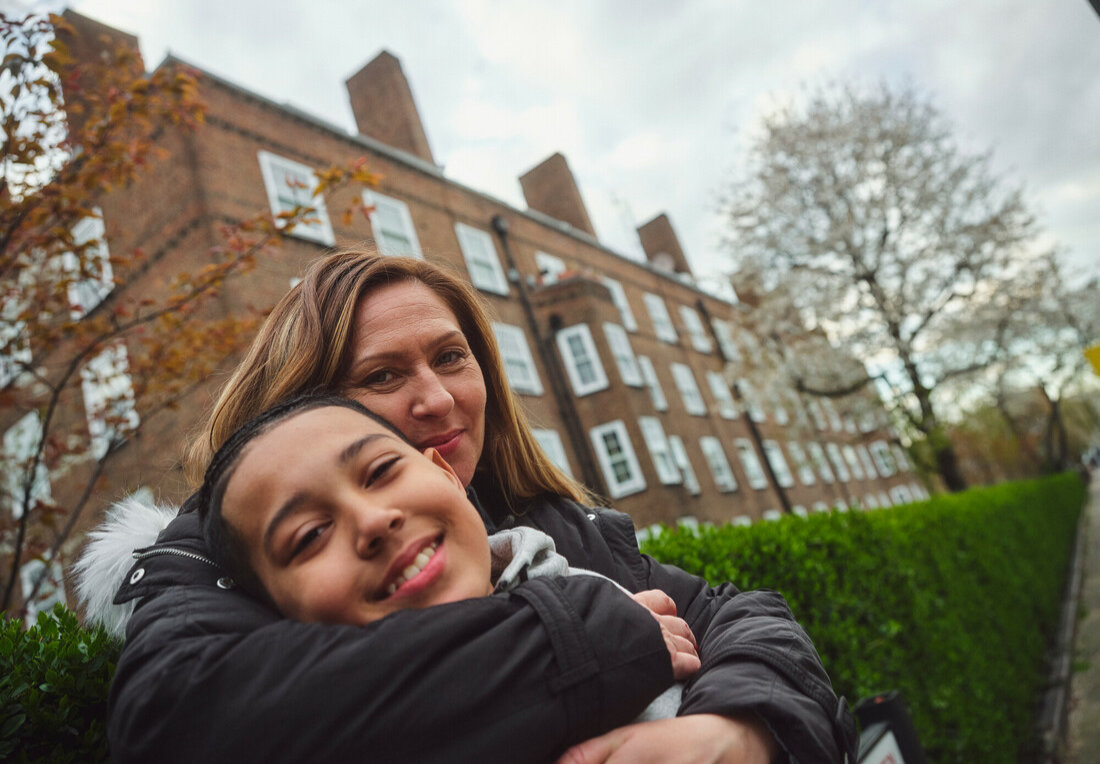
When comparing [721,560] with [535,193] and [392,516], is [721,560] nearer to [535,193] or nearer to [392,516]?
[392,516]

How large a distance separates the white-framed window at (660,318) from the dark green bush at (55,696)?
2900 cm

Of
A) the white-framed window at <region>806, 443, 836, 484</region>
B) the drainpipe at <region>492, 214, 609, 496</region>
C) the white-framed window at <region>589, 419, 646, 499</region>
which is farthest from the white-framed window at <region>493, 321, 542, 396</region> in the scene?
the white-framed window at <region>806, 443, 836, 484</region>

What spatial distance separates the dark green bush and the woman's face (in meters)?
0.88

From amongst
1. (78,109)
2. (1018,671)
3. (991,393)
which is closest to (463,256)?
(78,109)

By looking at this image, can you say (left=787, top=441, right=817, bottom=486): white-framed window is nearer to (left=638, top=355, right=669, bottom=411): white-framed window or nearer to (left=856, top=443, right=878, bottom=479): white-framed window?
(left=638, top=355, right=669, bottom=411): white-framed window

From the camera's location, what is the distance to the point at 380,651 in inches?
43.3

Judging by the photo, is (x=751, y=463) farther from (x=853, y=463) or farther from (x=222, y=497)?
(x=222, y=497)

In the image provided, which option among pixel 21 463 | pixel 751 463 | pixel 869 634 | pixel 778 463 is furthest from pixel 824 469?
pixel 21 463

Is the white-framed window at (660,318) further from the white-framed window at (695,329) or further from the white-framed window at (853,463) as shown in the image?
the white-framed window at (853,463)

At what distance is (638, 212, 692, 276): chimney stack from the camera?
3784 cm

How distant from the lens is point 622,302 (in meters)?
28.5

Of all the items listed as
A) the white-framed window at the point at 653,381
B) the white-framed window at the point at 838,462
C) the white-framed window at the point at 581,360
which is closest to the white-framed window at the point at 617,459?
the white-framed window at the point at 581,360

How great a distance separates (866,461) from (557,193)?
30.2 metres

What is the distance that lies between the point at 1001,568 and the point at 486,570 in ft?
33.3
